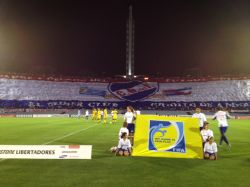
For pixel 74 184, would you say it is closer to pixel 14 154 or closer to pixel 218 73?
pixel 14 154

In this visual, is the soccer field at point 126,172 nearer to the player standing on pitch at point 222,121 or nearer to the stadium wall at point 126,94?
the player standing on pitch at point 222,121

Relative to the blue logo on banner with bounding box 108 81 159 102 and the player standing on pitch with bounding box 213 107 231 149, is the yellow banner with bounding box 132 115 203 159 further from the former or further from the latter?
the blue logo on banner with bounding box 108 81 159 102

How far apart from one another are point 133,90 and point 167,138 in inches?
2326

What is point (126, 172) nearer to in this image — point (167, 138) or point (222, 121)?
point (167, 138)

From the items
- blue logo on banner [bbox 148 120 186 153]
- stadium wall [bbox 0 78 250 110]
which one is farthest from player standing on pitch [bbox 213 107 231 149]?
stadium wall [bbox 0 78 250 110]

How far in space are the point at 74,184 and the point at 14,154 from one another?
152 inches

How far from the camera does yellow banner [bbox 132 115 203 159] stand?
1260cm

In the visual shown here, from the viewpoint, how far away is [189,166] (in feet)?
35.6

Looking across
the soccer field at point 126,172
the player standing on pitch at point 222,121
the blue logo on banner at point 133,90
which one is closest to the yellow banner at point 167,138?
the soccer field at point 126,172

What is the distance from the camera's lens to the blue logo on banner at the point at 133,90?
232 ft

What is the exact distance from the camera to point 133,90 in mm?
71875

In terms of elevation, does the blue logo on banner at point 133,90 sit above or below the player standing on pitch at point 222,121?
above

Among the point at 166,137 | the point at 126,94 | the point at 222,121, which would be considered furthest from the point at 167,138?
the point at 126,94

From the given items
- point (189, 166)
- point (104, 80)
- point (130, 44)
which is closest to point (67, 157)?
point (189, 166)
